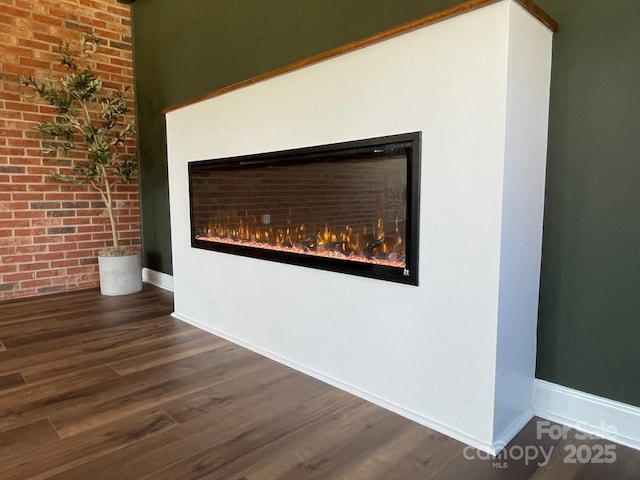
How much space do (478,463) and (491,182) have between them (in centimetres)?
95

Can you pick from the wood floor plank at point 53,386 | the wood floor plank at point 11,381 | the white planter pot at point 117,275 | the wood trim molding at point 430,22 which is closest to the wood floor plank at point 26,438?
the wood floor plank at point 53,386

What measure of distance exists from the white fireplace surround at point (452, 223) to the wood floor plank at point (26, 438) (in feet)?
3.69

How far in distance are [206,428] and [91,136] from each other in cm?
293

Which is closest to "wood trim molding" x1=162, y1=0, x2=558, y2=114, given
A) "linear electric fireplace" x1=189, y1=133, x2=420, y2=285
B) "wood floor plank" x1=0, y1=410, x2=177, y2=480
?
"linear electric fireplace" x1=189, y1=133, x2=420, y2=285

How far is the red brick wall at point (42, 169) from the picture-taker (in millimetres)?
3520

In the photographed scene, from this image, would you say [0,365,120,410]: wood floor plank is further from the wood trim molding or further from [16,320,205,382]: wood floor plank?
the wood trim molding

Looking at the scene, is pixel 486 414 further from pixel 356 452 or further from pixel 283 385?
pixel 283 385

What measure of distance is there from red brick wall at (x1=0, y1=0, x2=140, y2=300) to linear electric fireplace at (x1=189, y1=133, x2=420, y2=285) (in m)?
1.81

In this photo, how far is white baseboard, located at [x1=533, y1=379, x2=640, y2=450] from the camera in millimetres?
1520

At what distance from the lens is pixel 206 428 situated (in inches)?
64.7

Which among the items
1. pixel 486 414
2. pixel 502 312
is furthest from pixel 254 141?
pixel 486 414

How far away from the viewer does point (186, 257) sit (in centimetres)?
297

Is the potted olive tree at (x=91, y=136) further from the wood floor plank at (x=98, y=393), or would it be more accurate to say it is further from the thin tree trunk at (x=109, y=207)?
the wood floor plank at (x=98, y=393)

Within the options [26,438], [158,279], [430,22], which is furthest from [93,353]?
[430,22]
